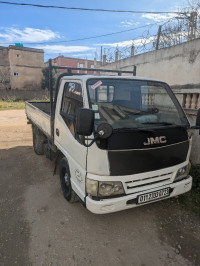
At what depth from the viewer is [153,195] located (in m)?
2.37

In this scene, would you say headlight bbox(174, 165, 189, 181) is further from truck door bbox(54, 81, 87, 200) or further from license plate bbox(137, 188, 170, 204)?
truck door bbox(54, 81, 87, 200)

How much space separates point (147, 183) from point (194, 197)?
1622 mm

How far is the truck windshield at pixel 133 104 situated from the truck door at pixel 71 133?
29cm

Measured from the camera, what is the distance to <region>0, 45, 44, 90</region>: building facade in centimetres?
2933

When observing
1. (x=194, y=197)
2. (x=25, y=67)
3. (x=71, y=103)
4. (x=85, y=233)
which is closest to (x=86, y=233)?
(x=85, y=233)

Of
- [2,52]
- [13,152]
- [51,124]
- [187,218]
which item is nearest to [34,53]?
[2,52]

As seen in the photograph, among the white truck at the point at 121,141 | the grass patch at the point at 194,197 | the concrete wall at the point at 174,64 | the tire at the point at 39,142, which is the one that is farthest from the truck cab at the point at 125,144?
the tire at the point at 39,142

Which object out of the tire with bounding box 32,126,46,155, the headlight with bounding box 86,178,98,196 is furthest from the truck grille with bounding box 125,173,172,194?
the tire with bounding box 32,126,46,155

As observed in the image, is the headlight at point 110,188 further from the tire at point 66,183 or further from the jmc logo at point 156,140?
the tire at point 66,183

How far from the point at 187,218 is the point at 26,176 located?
3381mm

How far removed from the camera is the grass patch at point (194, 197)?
314 cm

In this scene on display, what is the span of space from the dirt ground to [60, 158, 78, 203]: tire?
18 cm

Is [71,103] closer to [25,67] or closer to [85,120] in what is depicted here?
[85,120]

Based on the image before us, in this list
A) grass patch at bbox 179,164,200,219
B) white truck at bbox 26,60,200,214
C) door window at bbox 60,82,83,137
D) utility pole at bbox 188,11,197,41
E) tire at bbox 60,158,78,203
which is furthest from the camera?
utility pole at bbox 188,11,197,41
